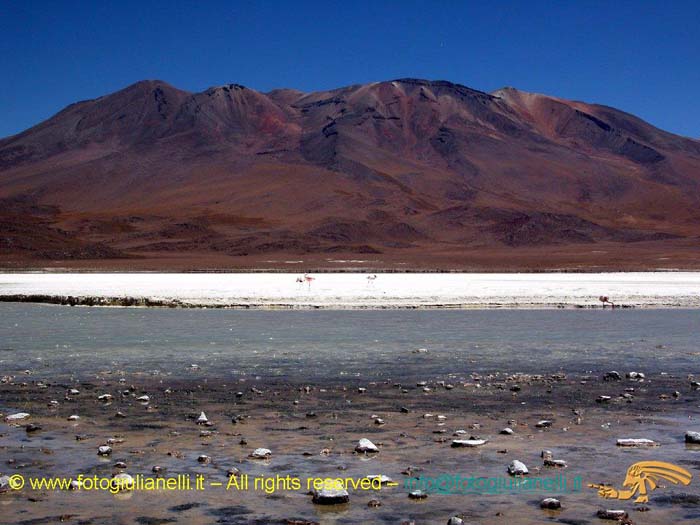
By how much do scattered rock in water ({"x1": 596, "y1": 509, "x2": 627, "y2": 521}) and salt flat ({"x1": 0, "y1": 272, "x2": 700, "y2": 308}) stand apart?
23003 mm

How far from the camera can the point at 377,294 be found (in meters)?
35.4

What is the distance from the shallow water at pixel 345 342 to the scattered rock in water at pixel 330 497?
681 centimetres

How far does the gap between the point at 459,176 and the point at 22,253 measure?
129 meters

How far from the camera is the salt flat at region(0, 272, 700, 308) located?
32.0m

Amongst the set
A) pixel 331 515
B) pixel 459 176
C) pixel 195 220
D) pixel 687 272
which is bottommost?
pixel 331 515

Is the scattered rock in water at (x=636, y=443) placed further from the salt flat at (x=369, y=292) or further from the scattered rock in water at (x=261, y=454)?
the salt flat at (x=369, y=292)

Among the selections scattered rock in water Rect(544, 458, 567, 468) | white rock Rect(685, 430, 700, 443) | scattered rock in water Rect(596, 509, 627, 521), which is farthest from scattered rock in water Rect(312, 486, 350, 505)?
white rock Rect(685, 430, 700, 443)

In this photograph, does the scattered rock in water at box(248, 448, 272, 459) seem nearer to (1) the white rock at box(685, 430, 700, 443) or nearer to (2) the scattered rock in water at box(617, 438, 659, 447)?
(2) the scattered rock in water at box(617, 438, 659, 447)

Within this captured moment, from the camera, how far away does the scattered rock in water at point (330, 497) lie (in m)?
7.91

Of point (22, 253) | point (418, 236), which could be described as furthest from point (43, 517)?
point (418, 236)

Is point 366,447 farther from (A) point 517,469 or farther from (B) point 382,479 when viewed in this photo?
(A) point 517,469

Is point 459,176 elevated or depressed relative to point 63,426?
elevated

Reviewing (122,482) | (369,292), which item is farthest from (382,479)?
(369,292)

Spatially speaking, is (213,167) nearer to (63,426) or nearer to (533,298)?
(533,298)
